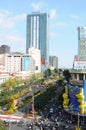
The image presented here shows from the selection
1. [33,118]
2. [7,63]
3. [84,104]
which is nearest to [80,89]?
[84,104]

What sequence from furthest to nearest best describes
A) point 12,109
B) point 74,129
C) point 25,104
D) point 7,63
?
point 7,63 → point 25,104 → point 12,109 → point 74,129

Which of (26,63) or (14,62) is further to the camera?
(26,63)

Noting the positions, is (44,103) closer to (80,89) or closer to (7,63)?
(80,89)

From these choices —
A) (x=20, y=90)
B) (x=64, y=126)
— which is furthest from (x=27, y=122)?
(x=20, y=90)

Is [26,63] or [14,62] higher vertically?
[14,62]

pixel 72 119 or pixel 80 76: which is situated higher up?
pixel 80 76

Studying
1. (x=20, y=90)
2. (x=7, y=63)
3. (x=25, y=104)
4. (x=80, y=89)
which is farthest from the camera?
(x=7, y=63)

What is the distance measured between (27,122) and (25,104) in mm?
13976

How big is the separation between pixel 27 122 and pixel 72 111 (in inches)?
264

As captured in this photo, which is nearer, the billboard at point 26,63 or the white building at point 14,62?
the white building at point 14,62

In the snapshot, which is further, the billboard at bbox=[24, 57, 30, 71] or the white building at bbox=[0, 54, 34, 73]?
the billboard at bbox=[24, 57, 30, 71]

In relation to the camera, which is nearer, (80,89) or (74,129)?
(74,129)

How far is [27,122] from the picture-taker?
4741 cm

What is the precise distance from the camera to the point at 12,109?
57.3 metres
